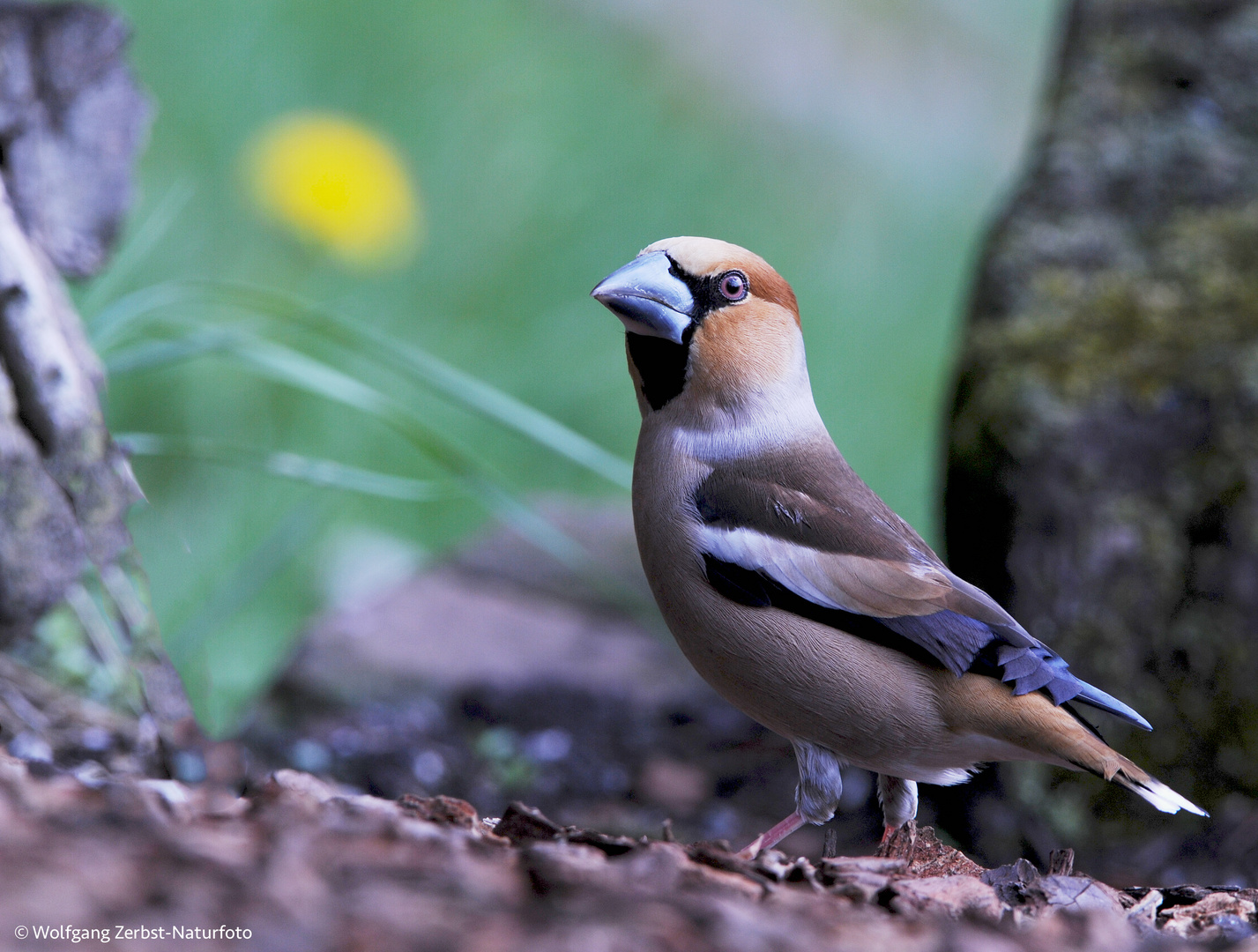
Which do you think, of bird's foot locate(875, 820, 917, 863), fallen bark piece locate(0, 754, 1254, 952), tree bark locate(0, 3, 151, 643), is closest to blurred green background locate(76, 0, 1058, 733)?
tree bark locate(0, 3, 151, 643)

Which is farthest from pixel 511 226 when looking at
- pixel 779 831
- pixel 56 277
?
pixel 779 831

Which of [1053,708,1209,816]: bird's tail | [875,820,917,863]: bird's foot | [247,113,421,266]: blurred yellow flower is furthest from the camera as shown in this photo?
[247,113,421,266]: blurred yellow flower

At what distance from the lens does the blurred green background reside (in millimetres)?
4973

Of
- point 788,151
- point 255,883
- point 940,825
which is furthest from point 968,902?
point 788,151

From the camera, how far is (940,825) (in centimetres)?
360

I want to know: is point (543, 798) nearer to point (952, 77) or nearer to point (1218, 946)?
point (1218, 946)

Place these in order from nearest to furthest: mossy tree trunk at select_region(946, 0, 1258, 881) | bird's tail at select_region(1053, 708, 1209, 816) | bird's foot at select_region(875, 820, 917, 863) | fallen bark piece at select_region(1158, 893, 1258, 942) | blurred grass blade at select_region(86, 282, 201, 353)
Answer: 1. fallen bark piece at select_region(1158, 893, 1258, 942)
2. bird's tail at select_region(1053, 708, 1209, 816)
3. bird's foot at select_region(875, 820, 917, 863)
4. blurred grass blade at select_region(86, 282, 201, 353)
5. mossy tree trunk at select_region(946, 0, 1258, 881)

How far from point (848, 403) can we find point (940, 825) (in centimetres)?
366

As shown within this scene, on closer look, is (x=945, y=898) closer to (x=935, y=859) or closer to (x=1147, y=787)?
(x=935, y=859)

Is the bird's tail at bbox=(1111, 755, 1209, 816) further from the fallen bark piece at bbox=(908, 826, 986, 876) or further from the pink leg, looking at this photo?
the pink leg

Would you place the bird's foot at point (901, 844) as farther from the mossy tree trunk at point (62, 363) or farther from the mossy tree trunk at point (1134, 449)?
the mossy tree trunk at point (62, 363)

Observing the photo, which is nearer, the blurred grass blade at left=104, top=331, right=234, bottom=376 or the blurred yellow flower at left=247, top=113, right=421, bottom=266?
the blurred grass blade at left=104, top=331, right=234, bottom=376

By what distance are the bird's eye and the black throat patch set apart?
14 centimetres

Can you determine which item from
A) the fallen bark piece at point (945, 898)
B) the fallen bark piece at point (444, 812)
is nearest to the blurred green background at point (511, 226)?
the fallen bark piece at point (444, 812)
